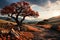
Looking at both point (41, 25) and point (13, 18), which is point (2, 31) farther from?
point (41, 25)

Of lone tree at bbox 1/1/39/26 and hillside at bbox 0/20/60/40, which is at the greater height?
lone tree at bbox 1/1/39/26

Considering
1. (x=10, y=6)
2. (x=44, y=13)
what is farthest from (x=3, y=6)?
(x=44, y=13)

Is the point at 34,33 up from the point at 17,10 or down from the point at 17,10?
down

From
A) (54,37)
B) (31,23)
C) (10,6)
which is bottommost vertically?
(54,37)

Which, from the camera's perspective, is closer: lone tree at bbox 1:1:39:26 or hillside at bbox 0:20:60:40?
hillside at bbox 0:20:60:40

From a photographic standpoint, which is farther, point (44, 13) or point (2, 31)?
point (44, 13)

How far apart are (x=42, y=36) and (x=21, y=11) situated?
1424 millimetres

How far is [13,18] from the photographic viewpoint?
9.68 metres

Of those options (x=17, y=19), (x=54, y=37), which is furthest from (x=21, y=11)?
(x=54, y=37)

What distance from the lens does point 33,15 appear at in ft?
32.5

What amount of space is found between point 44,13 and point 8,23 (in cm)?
172

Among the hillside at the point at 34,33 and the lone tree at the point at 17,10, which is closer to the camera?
the hillside at the point at 34,33

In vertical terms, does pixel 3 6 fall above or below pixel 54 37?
above

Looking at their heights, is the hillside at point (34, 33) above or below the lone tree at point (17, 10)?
below
